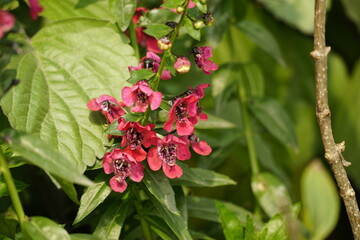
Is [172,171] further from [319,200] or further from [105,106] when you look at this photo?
[319,200]

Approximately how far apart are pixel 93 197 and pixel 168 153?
0.18 meters

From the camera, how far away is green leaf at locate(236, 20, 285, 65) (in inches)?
73.0

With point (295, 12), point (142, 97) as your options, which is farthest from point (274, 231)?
point (295, 12)

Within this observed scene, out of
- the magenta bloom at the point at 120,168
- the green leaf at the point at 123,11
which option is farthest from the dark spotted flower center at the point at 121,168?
the green leaf at the point at 123,11

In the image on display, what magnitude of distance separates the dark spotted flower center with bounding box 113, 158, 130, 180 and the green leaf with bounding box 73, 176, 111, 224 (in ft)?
0.21

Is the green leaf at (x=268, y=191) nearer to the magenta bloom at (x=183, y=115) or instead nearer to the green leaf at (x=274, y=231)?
the green leaf at (x=274, y=231)

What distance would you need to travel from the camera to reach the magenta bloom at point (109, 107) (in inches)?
49.6

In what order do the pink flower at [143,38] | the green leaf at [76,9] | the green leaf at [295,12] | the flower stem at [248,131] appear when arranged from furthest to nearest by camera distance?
the green leaf at [295,12] < the flower stem at [248,131] < the green leaf at [76,9] < the pink flower at [143,38]

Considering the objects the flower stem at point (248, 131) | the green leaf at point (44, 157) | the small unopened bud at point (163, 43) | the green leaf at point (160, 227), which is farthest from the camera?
the flower stem at point (248, 131)

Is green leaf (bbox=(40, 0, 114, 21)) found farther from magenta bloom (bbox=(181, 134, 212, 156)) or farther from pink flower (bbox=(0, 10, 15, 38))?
pink flower (bbox=(0, 10, 15, 38))

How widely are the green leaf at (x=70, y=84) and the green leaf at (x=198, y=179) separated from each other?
18 cm

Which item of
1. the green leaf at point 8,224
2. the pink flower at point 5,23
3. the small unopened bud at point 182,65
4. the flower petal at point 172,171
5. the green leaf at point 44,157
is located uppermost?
the pink flower at point 5,23

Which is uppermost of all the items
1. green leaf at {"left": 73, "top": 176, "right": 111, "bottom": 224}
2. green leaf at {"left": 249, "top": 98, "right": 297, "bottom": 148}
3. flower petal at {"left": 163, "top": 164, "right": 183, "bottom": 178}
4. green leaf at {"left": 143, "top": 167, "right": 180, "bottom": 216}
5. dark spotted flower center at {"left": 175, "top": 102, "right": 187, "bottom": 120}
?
dark spotted flower center at {"left": 175, "top": 102, "right": 187, "bottom": 120}

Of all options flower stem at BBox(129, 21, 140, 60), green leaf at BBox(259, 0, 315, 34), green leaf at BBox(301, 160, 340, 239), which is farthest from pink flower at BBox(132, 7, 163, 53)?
green leaf at BBox(259, 0, 315, 34)
